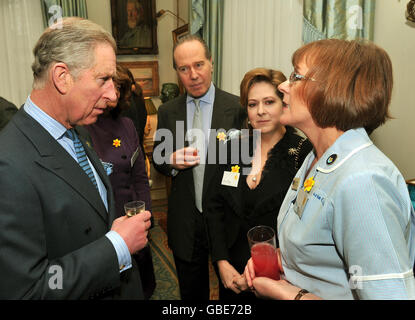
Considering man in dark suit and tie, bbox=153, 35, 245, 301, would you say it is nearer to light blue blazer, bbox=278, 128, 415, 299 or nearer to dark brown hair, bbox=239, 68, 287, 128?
dark brown hair, bbox=239, 68, 287, 128

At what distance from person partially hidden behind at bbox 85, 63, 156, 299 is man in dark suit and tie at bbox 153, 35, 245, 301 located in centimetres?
18

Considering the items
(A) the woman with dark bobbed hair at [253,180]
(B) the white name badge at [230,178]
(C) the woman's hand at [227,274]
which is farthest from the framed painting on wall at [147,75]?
(C) the woman's hand at [227,274]

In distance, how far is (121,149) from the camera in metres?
2.36

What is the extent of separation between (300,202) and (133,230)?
0.63 metres

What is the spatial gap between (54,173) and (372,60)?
1.13 meters

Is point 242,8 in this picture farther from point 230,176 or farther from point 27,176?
point 27,176

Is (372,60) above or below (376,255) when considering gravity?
above

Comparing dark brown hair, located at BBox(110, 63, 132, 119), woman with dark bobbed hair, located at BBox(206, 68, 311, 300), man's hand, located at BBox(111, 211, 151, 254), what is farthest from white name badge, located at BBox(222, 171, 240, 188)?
dark brown hair, located at BBox(110, 63, 132, 119)

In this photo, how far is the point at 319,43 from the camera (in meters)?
1.25

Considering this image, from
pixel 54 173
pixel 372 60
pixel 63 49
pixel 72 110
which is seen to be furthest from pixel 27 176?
pixel 372 60

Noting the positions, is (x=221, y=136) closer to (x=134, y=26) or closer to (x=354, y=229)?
(x=354, y=229)

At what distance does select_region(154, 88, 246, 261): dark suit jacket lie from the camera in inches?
92.7

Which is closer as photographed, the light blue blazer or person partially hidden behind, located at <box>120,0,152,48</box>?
the light blue blazer

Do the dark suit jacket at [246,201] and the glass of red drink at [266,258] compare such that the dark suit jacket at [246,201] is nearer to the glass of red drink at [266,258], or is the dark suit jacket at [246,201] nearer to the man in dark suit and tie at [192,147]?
the man in dark suit and tie at [192,147]
